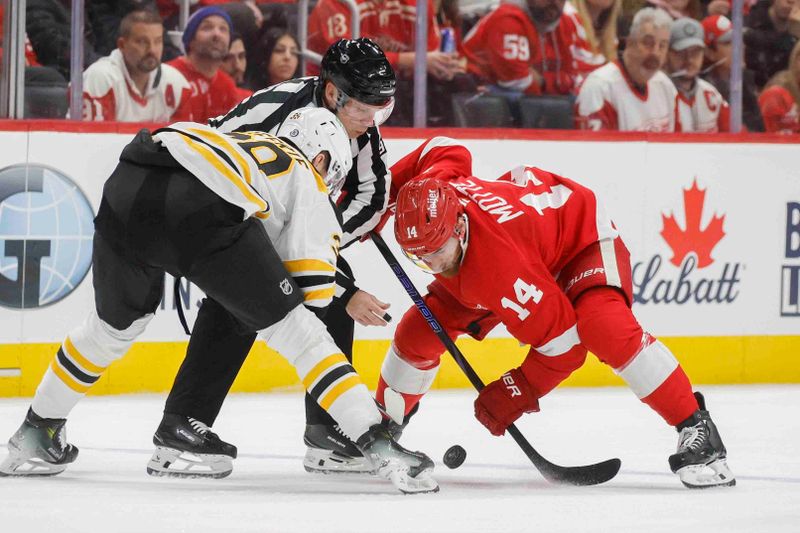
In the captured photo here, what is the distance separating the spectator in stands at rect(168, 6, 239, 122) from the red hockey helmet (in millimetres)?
1687

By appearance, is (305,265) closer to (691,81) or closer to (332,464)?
(332,464)

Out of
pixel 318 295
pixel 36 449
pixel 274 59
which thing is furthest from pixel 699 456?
pixel 274 59

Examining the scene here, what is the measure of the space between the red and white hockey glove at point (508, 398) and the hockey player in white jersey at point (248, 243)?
28 centimetres

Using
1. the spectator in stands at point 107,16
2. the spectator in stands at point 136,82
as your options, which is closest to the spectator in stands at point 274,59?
the spectator in stands at point 136,82

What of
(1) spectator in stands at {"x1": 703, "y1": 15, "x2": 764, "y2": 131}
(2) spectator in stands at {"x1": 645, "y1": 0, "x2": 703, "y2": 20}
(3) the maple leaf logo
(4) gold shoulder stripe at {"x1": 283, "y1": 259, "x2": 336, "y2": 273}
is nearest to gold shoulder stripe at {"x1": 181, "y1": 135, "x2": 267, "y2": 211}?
(4) gold shoulder stripe at {"x1": 283, "y1": 259, "x2": 336, "y2": 273}

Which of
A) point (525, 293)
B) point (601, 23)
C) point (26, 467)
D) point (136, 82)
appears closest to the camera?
point (525, 293)

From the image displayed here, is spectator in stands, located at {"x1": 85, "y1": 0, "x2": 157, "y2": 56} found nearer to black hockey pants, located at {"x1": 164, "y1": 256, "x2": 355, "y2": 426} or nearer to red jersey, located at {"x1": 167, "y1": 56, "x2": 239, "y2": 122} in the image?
red jersey, located at {"x1": 167, "y1": 56, "x2": 239, "y2": 122}

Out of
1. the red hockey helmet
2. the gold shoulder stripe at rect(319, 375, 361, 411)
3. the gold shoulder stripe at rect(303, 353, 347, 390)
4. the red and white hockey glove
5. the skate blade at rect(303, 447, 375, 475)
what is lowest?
the skate blade at rect(303, 447, 375, 475)

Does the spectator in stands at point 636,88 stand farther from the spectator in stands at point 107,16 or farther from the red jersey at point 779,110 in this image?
the spectator in stands at point 107,16

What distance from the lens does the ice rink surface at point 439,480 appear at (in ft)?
8.76

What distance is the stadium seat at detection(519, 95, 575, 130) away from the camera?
503 cm

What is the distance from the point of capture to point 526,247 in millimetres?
3078

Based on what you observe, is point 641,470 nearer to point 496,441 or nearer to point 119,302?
point 496,441

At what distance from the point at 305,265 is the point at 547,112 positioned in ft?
7.67
